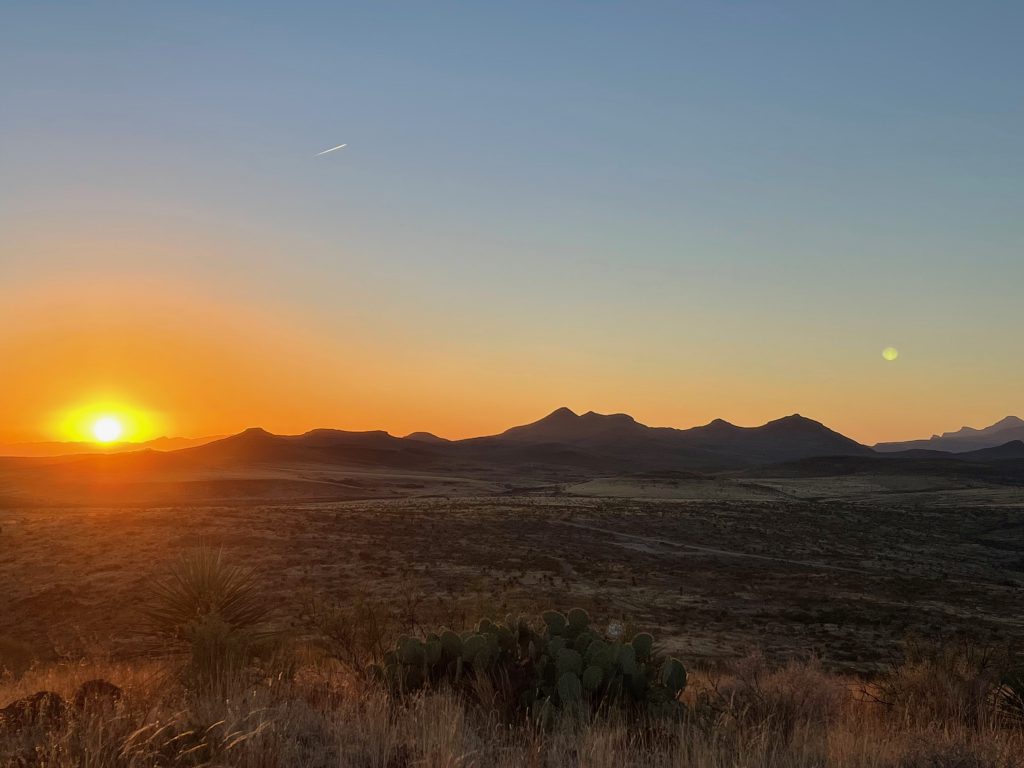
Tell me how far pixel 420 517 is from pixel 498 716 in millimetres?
43370

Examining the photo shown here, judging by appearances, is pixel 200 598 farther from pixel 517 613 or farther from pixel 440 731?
pixel 440 731

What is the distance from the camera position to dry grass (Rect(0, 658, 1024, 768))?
4.82 m

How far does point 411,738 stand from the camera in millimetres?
5445

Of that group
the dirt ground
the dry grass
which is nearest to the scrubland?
the dry grass

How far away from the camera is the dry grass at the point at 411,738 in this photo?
15.8 feet

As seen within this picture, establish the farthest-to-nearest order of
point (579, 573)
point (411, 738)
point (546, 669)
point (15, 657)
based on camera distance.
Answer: point (579, 573) → point (15, 657) → point (546, 669) → point (411, 738)

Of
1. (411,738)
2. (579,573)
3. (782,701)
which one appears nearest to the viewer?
(411,738)

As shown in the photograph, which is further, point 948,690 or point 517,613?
point 517,613

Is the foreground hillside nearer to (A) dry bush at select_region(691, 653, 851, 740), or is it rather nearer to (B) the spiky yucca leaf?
(A) dry bush at select_region(691, 653, 851, 740)

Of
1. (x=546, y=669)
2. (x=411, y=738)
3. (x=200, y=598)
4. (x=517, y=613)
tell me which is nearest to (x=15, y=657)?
(x=200, y=598)

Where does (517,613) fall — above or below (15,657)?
above

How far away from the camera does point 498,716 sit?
6.77 metres

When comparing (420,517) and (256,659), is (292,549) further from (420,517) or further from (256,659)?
(256,659)

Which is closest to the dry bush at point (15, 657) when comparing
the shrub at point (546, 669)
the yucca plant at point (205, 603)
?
the yucca plant at point (205, 603)
